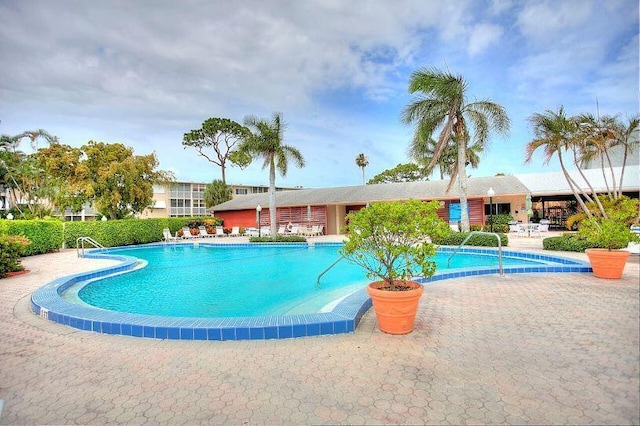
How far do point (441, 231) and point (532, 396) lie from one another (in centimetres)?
197

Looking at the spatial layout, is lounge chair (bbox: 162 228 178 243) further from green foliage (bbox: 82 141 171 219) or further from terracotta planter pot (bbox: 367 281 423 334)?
terracotta planter pot (bbox: 367 281 423 334)

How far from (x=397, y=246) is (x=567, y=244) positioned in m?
11.0

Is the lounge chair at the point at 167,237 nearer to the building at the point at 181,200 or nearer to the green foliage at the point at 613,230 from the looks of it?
the green foliage at the point at 613,230

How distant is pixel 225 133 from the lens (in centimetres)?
3806

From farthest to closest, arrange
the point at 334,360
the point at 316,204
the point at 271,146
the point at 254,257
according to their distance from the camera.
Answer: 1. the point at 316,204
2. the point at 271,146
3. the point at 254,257
4. the point at 334,360

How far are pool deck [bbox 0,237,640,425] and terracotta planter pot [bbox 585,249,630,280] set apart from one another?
2.48 meters

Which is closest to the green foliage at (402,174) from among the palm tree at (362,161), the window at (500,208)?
the palm tree at (362,161)

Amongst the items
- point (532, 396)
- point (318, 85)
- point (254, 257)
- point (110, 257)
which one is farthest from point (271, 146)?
point (532, 396)

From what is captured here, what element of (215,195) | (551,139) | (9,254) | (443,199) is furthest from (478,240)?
(215,195)

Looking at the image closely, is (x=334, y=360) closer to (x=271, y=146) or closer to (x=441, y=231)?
(x=441, y=231)

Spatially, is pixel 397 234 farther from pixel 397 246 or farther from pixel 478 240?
pixel 478 240

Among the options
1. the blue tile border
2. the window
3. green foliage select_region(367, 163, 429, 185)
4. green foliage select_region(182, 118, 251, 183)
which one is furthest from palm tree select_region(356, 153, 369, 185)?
the blue tile border

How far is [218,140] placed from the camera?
3812 centimetres

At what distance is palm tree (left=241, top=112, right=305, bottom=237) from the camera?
20016 millimetres
